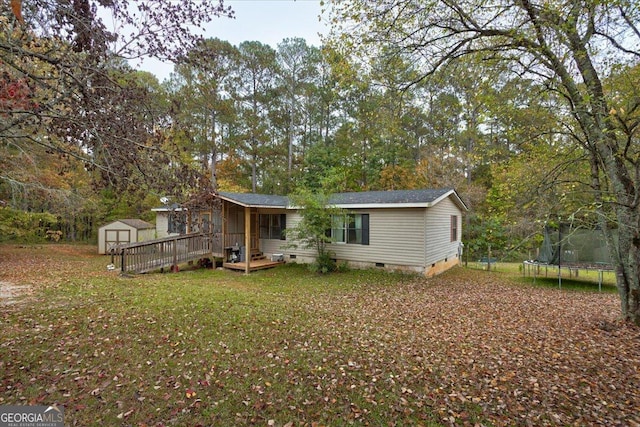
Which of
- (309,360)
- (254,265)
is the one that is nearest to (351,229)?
(254,265)

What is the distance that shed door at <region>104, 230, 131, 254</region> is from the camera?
51.8ft

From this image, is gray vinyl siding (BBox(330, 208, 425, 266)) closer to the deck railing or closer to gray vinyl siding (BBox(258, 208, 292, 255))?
gray vinyl siding (BBox(258, 208, 292, 255))

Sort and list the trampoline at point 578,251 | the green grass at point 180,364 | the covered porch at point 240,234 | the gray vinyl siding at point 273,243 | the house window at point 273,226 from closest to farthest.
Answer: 1. the green grass at point 180,364
2. the trampoline at point 578,251
3. the covered porch at point 240,234
4. the gray vinyl siding at point 273,243
5. the house window at point 273,226

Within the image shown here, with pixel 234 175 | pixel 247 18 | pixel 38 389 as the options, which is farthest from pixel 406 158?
pixel 38 389

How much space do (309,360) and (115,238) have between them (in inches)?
636

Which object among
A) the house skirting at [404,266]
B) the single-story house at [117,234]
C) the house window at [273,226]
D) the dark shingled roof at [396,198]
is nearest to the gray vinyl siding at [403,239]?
the house skirting at [404,266]

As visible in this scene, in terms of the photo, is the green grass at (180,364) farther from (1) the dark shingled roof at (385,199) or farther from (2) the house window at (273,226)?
(2) the house window at (273,226)

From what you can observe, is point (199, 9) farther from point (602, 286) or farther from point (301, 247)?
point (602, 286)

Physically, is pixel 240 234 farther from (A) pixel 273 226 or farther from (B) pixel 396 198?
(B) pixel 396 198

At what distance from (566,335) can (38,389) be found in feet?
24.3

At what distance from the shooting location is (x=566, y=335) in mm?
5000

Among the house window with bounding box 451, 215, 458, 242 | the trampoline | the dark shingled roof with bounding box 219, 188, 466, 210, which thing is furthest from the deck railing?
the trampoline

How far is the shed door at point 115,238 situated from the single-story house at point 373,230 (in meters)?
5.99

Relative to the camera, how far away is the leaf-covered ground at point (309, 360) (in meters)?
2.96
